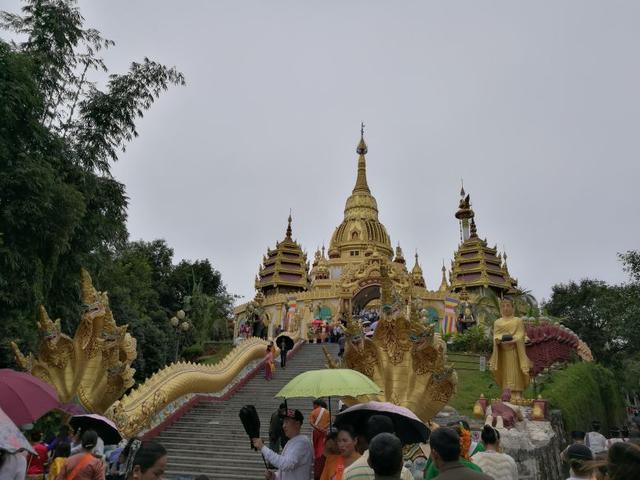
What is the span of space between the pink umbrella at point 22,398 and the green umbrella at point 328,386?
253 cm

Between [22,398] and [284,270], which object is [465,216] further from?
[22,398]

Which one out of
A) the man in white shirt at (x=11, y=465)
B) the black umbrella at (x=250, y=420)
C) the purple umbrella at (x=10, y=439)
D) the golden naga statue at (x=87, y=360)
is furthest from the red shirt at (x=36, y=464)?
the black umbrella at (x=250, y=420)

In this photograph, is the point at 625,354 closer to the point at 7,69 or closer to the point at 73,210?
the point at 73,210

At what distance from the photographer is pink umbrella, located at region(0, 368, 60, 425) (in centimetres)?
A: 540

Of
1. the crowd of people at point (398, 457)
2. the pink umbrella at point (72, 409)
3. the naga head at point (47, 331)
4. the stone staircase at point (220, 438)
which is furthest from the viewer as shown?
the naga head at point (47, 331)

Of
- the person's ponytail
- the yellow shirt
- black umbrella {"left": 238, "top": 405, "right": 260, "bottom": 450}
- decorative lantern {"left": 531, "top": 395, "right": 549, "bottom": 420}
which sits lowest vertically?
the yellow shirt

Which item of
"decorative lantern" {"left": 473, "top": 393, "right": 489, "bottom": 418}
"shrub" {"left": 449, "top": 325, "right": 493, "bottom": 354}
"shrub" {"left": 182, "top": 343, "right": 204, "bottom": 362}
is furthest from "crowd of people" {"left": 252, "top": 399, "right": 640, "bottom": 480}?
"shrub" {"left": 182, "top": 343, "right": 204, "bottom": 362}

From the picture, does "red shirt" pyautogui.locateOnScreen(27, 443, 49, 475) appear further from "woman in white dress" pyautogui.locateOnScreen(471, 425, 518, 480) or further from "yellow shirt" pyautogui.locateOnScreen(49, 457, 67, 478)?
"woman in white dress" pyautogui.locateOnScreen(471, 425, 518, 480)

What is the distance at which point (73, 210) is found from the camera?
11.4 m

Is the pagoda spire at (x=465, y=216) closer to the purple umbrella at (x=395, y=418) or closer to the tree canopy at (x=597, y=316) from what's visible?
the tree canopy at (x=597, y=316)

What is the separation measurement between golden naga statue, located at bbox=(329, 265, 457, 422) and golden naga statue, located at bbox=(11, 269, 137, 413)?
425 cm

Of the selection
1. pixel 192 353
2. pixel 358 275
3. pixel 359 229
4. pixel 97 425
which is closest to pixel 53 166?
pixel 97 425

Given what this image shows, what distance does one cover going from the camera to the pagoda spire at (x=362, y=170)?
171 ft

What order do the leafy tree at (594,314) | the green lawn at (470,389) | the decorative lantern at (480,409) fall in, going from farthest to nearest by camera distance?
the leafy tree at (594,314)
the green lawn at (470,389)
the decorative lantern at (480,409)
